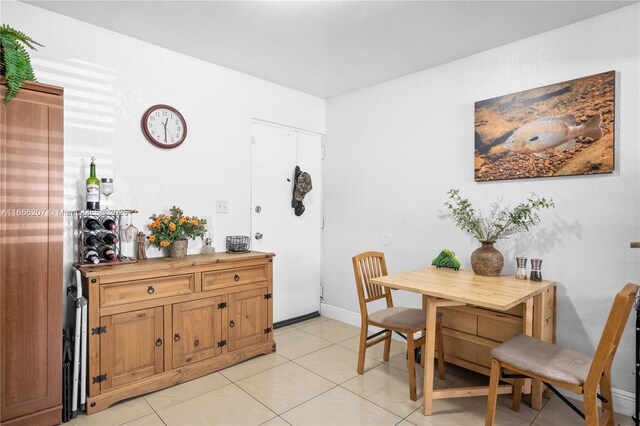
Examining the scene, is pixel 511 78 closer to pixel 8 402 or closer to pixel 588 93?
pixel 588 93

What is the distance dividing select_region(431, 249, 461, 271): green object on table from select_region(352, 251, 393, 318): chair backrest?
0.47m

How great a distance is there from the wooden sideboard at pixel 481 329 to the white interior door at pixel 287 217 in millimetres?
1804

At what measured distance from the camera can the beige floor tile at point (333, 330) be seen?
11.9ft

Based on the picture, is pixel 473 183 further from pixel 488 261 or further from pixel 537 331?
pixel 537 331

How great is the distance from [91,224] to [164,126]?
1.01 metres

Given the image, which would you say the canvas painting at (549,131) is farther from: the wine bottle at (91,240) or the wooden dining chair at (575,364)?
the wine bottle at (91,240)

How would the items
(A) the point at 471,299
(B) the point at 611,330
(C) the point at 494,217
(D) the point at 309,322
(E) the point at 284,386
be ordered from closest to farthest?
(B) the point at 611,330
(A) the point at 471,299
(E) the point at 284,386
(C) the point at 494,217
(D) the point at 309,322

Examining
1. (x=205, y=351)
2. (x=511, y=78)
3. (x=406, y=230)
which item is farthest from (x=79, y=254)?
(x=511, y=78)

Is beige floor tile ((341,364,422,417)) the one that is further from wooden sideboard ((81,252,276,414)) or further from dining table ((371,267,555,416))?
wooden sideboard ((81,252,276,414))

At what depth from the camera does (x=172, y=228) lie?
283 centimetres

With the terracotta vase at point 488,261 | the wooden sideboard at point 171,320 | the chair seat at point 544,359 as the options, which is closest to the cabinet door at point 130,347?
the wooden sideboard at point 171,320

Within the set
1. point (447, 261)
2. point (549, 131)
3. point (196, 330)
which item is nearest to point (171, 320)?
point (196, 330)

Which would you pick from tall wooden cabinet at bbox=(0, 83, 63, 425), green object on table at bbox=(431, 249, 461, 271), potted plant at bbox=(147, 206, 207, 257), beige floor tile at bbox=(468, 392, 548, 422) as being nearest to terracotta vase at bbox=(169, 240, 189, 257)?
potted plant at bbox=(147, 206, 207, 257)

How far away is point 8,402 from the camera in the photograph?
197 centimetres
